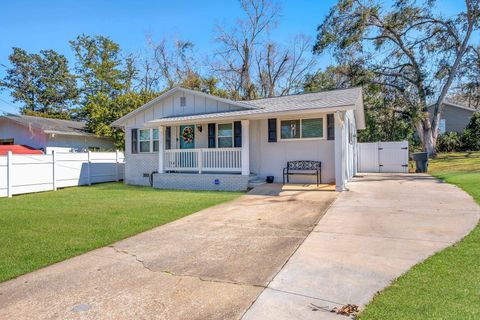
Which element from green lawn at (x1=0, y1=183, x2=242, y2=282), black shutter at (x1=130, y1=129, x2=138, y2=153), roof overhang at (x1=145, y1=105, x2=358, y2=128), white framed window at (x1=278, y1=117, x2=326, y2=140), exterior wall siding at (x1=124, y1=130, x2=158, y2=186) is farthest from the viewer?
black shutter at (x1=130, y1=129, x2=138, y2=153)

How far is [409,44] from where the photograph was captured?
79.6 ft

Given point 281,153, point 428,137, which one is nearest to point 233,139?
point 281,153

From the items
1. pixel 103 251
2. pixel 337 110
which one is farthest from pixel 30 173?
pixel 337 110

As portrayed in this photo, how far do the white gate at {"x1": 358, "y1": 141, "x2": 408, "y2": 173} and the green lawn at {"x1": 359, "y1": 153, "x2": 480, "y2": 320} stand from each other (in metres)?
13.7

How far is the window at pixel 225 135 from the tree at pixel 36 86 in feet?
104

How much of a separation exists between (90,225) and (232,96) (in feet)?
80.3

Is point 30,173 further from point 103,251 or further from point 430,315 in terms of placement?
point 430,315

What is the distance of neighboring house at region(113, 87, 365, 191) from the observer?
1064cm

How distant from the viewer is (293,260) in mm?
4031

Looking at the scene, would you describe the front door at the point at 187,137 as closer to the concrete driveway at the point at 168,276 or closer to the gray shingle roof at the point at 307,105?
the gray shingle roof at the point at 307,105

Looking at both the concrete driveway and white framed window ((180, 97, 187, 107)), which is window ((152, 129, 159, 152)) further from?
the concrete driveway

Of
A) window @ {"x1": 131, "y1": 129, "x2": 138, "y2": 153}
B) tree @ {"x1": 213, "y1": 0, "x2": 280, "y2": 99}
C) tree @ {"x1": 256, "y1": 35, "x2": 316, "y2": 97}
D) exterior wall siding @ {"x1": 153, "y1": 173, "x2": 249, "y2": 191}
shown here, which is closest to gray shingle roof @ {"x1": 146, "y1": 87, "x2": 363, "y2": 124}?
exterior wall siding @ {"x1": 153, "y1": 173, "x2": 249, "y2": 191}

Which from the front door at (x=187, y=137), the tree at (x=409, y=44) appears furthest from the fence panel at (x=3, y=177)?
the tree at (x=409, y=44)

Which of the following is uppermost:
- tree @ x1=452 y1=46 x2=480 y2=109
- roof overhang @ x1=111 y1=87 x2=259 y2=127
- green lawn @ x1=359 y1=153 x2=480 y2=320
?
tree @ x1=452 y1=46 x2=480 y2=109
